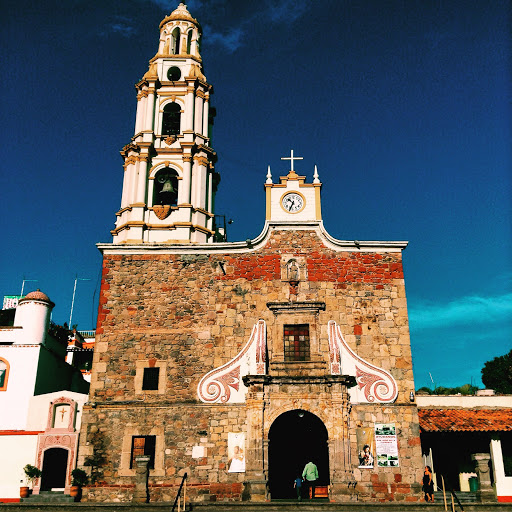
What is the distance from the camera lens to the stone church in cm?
1778

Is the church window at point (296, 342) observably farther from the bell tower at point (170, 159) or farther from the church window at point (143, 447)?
the bell tower at point (170, 159)

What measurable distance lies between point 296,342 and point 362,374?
8.06 feet

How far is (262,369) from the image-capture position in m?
18.6

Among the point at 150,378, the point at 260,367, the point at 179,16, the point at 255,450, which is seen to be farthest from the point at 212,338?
the point at 179,16

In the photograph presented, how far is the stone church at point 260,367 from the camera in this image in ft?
58.3

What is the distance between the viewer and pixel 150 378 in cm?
1902

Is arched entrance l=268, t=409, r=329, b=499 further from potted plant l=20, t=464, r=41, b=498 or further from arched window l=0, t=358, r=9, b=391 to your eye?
arched window l=0, t=358, r=9, b=391

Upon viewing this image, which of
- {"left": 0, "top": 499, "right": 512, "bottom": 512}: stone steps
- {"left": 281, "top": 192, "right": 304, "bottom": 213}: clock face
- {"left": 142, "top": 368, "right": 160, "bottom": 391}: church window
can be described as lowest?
{"left": 0, "top": 499, "right": 512, "bottom": 512}: stone steps

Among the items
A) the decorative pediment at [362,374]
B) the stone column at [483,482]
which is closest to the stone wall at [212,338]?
the decorative pediment at [362,374]

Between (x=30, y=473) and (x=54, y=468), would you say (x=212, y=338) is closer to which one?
(x=54, y=468)

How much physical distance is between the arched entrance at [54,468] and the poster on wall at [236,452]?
241 inches

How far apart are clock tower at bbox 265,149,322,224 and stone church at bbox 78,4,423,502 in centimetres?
5

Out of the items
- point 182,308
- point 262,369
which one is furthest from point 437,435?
point 182,308

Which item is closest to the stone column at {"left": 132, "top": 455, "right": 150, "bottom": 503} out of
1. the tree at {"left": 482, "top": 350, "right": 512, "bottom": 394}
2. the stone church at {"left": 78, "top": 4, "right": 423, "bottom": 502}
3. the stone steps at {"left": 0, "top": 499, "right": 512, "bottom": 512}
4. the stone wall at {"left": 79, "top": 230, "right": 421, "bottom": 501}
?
the stone church at {"left": 78, "top": 4, "right": 423, "bottom": 502}
